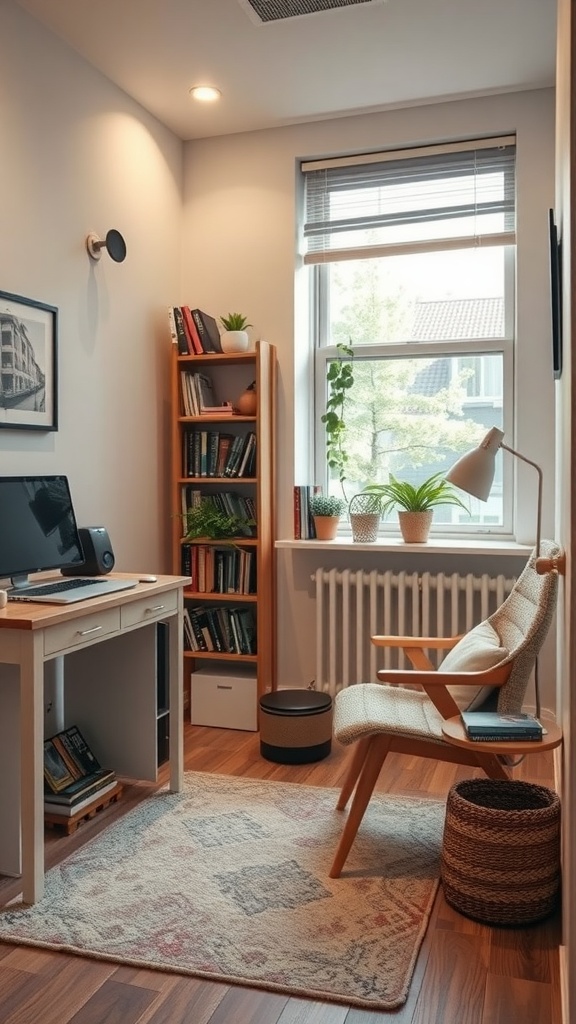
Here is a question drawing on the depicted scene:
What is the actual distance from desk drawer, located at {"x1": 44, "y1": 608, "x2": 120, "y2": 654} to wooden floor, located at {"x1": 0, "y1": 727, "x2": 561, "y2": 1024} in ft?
2.46

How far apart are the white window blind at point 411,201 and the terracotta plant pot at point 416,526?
1.23 m

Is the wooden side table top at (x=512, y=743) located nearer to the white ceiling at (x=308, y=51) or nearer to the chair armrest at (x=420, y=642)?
the chair armrest at (x=420, y=642)

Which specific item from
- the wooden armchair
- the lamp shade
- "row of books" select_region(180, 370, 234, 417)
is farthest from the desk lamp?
"row of books" select_region(180, 370, 234, 417)

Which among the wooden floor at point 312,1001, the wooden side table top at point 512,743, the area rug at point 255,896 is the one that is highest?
the wooden side table top at point 512,743

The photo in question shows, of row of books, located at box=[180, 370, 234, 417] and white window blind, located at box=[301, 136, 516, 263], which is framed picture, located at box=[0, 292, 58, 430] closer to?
row of books, located at box=[180, 370, 234, 417]

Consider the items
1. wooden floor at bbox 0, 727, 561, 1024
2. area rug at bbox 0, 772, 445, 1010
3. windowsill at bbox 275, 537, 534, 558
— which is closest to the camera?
wooden floor at bbox 0, 727, 561, 1024

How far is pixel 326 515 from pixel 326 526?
52mm

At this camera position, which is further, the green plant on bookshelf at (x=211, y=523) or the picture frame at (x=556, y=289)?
the green plant on bookshelf at (x=211, y=523)

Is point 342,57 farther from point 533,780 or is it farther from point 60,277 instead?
point 533,780

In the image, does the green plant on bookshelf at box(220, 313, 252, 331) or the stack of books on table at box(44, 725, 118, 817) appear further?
the green plant on bookshelf at box(220, 313, 252, 331)

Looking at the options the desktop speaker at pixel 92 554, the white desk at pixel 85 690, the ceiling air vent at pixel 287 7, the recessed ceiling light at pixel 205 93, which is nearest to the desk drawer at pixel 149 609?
the white desk at pixel 85 690

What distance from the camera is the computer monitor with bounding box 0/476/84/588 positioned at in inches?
101

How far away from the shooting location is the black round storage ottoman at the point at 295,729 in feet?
10.5

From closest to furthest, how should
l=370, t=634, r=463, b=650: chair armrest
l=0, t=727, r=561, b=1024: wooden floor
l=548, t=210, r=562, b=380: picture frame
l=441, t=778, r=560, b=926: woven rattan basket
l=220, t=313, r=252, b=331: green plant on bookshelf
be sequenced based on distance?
l=0, t=727, r=561, b=1024: wooden floor < l=441, t=778, r=560, b=926: woven rattan basket < l=548, t=210, r=562, b=380: picture frame < l=370, t=634, r=463, b=650: chair armrest < l=220, t=313, r=252, b=331: green plant on bookshelf
